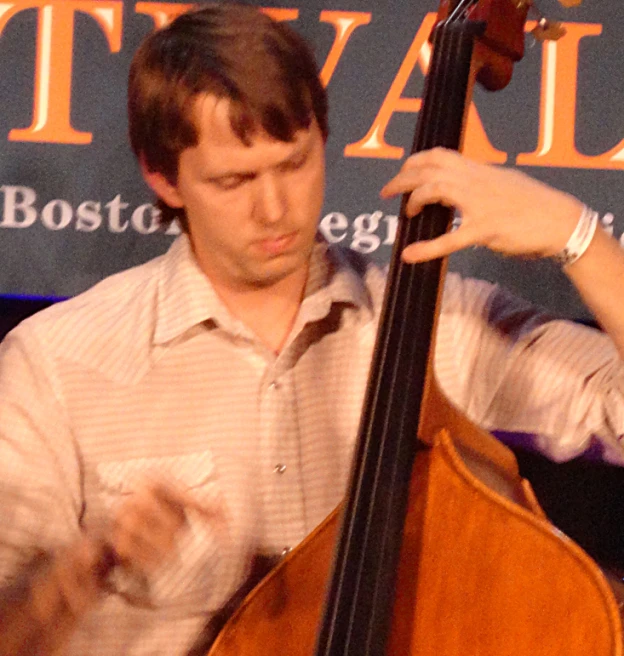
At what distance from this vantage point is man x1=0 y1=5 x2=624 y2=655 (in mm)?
939

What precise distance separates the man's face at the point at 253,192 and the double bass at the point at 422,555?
0.21 m

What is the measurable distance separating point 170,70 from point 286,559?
23.2 inches

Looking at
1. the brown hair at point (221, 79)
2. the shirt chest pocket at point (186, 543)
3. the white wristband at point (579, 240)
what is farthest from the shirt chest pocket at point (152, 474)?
the white wristband at point (579, 240)

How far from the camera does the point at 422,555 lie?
0.69m

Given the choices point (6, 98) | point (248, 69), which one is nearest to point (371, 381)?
point (248, 69)

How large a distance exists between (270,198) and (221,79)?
0.15m

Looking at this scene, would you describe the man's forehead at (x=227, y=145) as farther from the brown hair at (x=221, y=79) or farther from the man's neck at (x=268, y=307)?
the man's neck at (x=268, y=307)

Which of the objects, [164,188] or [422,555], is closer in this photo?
[422,555]

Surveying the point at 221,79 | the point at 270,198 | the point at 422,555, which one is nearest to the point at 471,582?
the point at 422,555

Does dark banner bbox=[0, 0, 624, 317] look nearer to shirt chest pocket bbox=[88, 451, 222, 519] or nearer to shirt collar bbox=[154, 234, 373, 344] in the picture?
shirt collar bbox=[154, 234, 373, 344]

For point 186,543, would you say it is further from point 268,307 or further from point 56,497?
point 268,307

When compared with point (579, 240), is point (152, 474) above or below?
below

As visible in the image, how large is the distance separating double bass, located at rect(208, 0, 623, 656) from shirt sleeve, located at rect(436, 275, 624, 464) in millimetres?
177

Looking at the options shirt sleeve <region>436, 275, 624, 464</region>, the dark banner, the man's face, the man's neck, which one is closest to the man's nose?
the man's face
